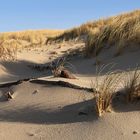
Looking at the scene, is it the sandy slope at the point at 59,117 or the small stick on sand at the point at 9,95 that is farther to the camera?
the small stick on sand at the point at 9,95

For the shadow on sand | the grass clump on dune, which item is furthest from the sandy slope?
the grass clump on dune

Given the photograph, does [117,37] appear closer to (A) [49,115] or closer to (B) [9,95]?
(B) [9,95]

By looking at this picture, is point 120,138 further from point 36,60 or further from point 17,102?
point 36,60

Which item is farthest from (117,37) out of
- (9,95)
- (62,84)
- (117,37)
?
(9,95)

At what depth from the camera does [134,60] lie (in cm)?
666

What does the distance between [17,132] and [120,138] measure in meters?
0.94

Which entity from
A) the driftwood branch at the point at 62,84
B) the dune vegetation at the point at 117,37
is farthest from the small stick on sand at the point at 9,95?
the dune vegetation at the point at 117,37

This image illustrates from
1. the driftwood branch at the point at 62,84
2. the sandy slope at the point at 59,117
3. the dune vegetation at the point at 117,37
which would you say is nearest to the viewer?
the sandy slope at the point at 59,117

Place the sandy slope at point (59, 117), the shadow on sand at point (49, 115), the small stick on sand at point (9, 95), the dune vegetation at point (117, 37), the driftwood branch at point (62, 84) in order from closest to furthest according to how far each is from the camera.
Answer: the sandy slope at point (59, 117), the shadow on sand at point (49, 115), the driftwood branch at point (62, 84), the small stick on sand at point (9, 95), the dune vegetation at point (117, 37)

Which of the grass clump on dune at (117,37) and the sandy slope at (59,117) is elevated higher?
the sandy slope at (59,117)

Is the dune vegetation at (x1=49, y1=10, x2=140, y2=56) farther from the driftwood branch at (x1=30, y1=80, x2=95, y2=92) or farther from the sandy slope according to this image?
the driftwood branch at (x1=30, y1=80, x2=95, y2=92)

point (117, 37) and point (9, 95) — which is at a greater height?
point (9, 95)

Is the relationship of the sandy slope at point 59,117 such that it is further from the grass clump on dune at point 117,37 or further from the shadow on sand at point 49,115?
the grass clump on dune at point 117,37

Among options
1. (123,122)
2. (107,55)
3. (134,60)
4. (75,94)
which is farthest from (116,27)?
(123,122)
